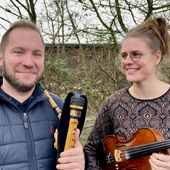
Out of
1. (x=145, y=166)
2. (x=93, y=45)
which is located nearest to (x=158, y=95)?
(x=145, y=166)

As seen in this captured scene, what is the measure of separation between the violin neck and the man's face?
3.36 feet

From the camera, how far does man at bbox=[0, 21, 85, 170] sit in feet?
4.70

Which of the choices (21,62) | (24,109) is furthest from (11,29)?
(24,109)

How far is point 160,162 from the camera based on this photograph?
5.16 feet

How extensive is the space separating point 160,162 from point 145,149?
0.18 metres

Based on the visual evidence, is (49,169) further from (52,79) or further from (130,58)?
(52,79)

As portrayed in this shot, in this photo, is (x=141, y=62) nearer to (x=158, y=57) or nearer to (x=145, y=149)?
(x=158, y=57)

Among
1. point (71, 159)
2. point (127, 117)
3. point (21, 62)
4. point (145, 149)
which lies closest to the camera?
point (71, 159)

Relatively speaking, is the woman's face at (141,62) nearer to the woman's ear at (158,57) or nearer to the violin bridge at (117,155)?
the woman's ear at (158,57)

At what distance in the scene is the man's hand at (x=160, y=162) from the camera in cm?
156

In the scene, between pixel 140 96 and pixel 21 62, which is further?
pixel 140 96

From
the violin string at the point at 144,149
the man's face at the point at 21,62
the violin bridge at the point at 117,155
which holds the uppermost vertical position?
the man's face at the point at 21,62

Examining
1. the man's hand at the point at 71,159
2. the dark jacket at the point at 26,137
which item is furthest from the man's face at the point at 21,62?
the man's hand at the point at 71,159

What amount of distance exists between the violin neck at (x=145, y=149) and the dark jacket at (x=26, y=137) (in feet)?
2.25
